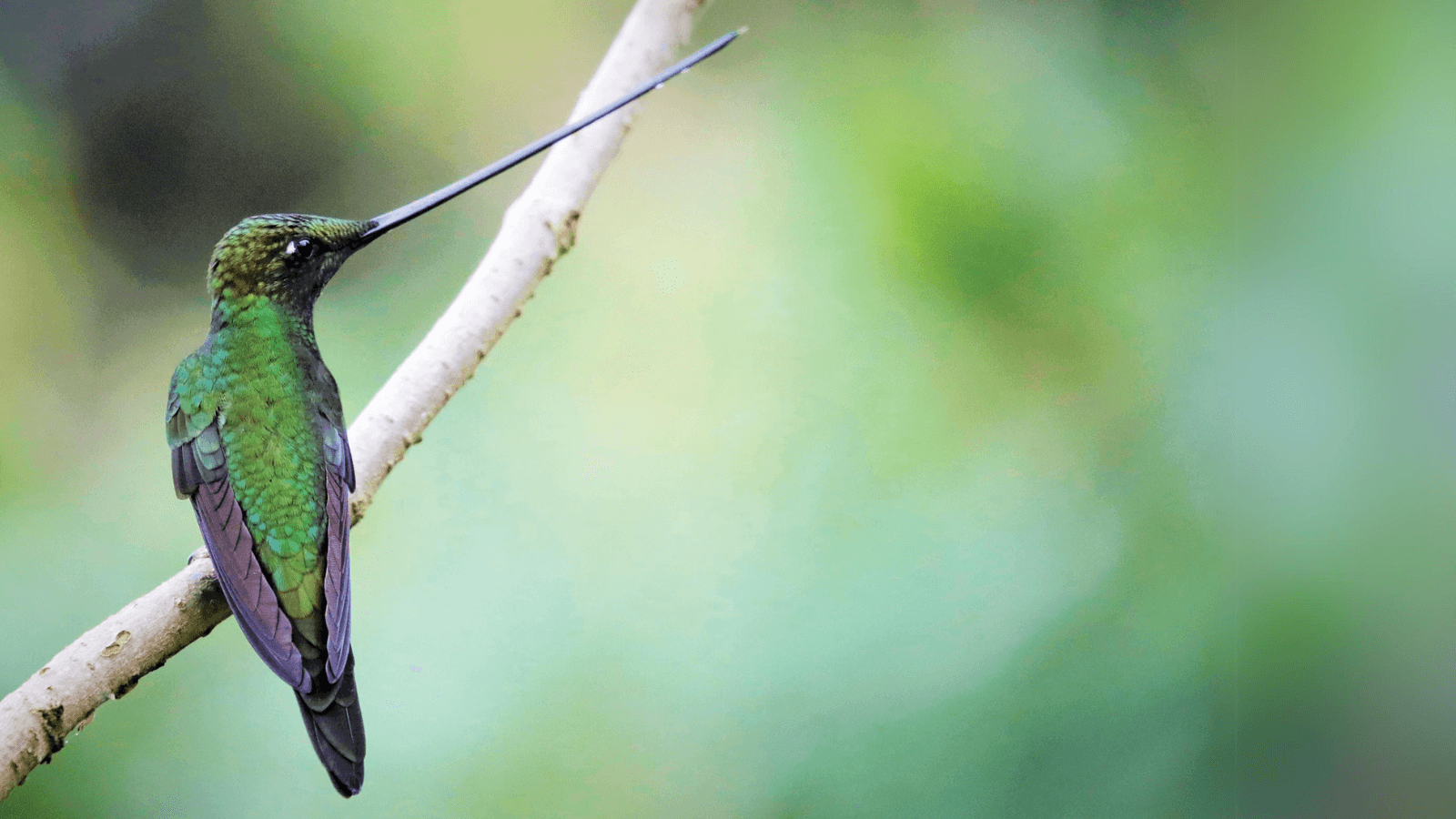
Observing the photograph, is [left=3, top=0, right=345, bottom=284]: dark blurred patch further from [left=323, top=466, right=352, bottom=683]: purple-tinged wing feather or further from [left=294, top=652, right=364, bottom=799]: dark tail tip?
[left=294, top=652, right=364, bottom=799]: dark tail tip

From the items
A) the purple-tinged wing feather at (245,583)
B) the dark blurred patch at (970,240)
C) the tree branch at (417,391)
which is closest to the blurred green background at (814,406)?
the dark blurred patch at (970,240)

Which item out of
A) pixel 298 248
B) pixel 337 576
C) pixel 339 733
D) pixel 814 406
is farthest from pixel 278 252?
pixel 814 406

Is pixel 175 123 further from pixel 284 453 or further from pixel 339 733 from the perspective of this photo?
pixel 339 733

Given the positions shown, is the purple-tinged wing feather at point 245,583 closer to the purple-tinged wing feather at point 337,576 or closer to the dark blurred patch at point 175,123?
the purple-tinged wing feather at point 337,576

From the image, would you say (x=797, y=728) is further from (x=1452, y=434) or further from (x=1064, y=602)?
(x=1452, y=434)

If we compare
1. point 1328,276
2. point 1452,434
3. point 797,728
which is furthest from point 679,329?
point 1452,434

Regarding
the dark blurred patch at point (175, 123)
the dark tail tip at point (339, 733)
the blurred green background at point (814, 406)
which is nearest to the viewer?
the dark tail tip at point (339, 733)

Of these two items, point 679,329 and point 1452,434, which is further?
point 679,329
